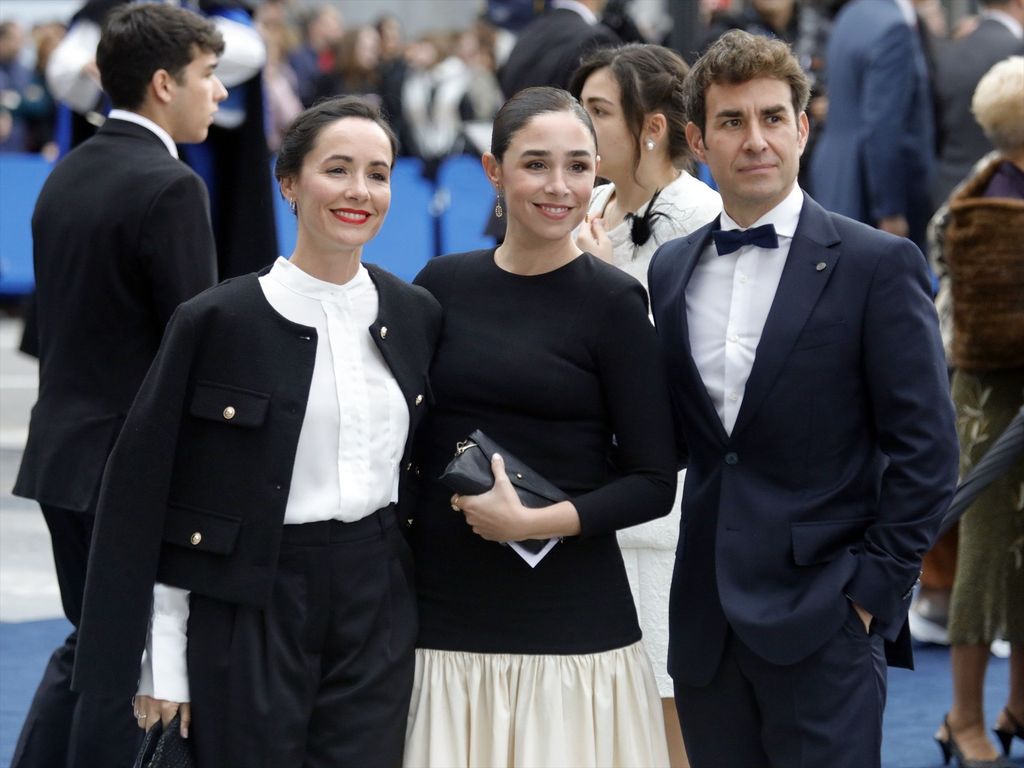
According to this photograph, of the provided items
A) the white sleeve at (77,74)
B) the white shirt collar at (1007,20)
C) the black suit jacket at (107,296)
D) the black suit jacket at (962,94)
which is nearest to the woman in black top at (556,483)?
the black suit jacket at (107,296)

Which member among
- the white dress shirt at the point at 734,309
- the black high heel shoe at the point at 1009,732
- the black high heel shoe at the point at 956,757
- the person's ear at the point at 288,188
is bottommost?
the black high heel shoe at the point at 956,757

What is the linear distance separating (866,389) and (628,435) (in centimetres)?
47

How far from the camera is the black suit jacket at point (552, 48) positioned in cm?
631

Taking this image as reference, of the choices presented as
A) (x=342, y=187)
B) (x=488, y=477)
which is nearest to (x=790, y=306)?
(x=488, y=477)

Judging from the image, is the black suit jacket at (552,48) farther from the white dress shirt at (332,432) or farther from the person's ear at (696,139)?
the white dress shirt at (332,432)

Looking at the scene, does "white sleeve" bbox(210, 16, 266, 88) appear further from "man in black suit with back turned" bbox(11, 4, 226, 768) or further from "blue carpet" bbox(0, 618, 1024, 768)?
"blue carpet" bbox(0, 618, 1024, 768)

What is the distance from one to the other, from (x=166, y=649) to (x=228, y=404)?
473 mm

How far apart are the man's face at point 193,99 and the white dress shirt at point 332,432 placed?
1.44 m

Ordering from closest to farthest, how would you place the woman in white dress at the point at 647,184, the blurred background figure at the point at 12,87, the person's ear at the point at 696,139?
the person's ear at the point at 696,139, the woman in white dress at the point at 647,184, the blurred background figure at the point at 12,87

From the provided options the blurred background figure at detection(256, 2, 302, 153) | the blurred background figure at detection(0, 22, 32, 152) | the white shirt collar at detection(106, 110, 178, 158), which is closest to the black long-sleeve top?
the white shirt collar at detection(106, 110, 178, 158)

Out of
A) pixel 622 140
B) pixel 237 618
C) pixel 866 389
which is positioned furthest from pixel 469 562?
pixel 622 140

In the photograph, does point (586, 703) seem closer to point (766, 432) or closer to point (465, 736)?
point (465, 736)

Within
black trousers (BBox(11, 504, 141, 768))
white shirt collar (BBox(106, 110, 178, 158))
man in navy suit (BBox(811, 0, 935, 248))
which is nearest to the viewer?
black trousers (BBox(11, 504, 141, 768))

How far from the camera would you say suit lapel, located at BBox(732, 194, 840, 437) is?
3205 mm
